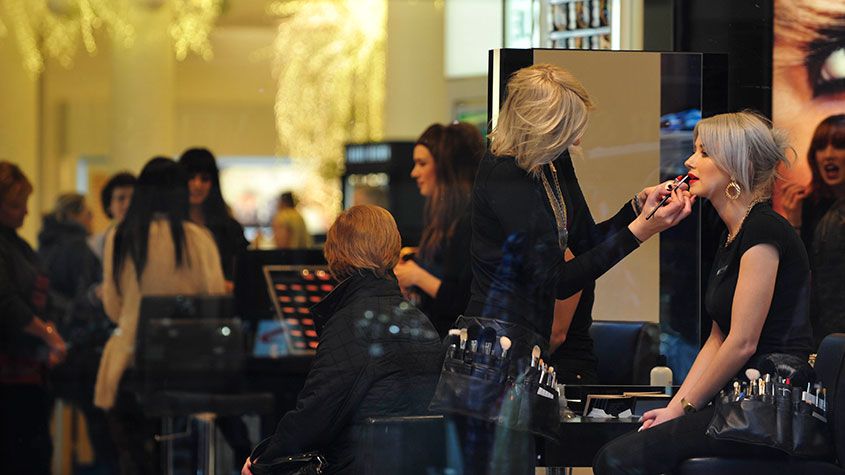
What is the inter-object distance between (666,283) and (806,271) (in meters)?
0.56

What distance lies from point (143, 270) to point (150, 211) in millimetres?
304

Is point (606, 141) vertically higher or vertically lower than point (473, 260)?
higher

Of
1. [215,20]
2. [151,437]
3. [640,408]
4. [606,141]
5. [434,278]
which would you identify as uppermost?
[215,20]

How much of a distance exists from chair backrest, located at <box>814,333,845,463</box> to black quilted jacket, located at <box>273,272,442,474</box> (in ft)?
2.86

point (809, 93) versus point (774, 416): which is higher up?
point (809, 93)

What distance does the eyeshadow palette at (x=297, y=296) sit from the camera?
472 cm

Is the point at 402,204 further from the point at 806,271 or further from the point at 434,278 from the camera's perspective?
the point at 806,271

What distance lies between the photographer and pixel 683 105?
3471 mm

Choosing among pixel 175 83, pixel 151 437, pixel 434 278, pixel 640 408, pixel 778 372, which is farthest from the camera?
pixel 175 83

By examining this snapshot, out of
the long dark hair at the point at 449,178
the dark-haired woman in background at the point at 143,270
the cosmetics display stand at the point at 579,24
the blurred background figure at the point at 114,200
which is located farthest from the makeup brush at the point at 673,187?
the blurred background figure at the point at 114,200

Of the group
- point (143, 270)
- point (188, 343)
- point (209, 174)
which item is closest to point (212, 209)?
point (209, 174)

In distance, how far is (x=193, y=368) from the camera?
5.27 meters

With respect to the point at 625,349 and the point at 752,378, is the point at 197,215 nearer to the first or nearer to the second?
the point at 625,349

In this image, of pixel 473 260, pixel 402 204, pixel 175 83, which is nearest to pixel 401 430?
pixel 473 260
